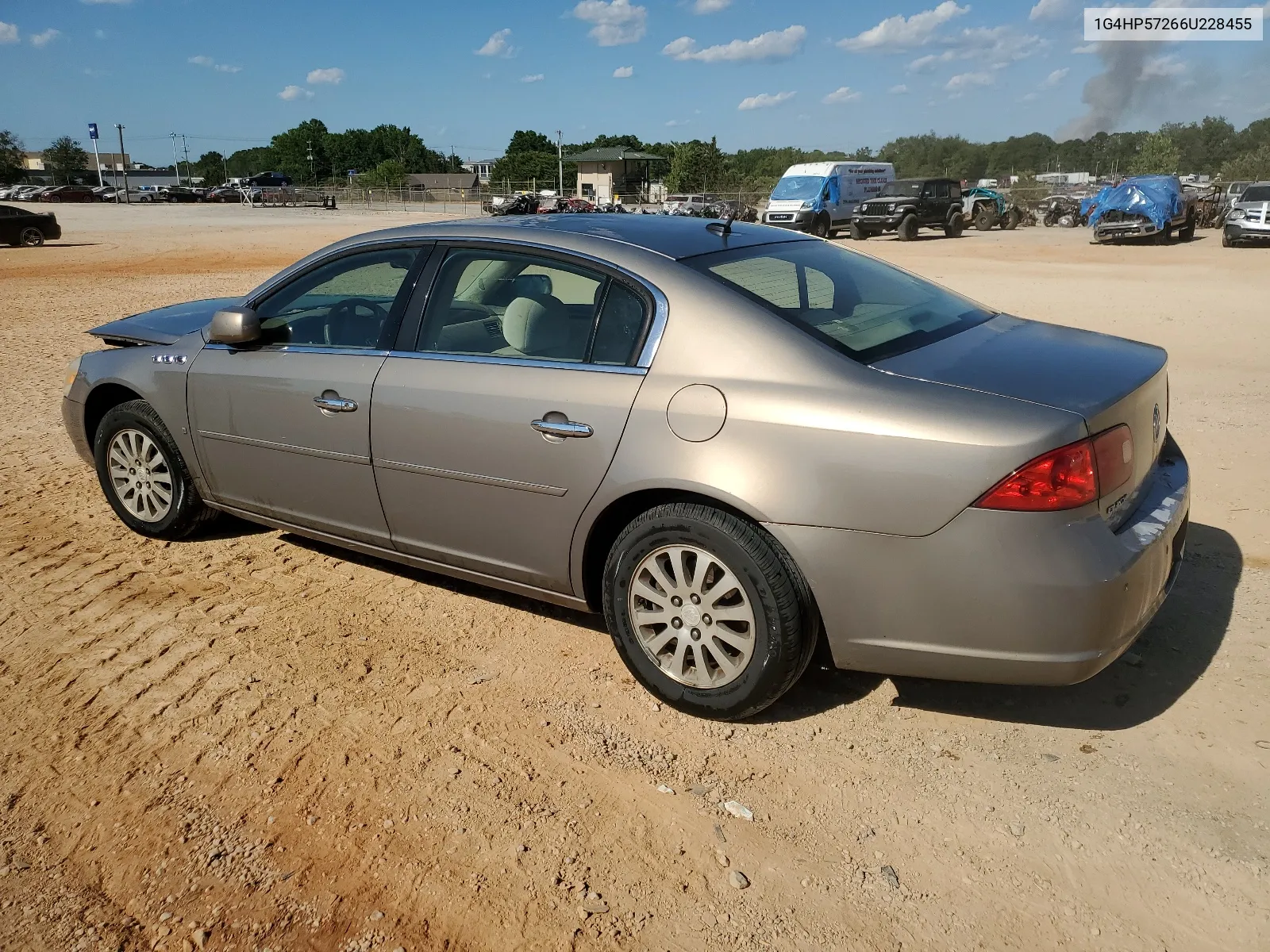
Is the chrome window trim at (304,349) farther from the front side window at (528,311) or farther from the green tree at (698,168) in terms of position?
the green tree at (698,168)

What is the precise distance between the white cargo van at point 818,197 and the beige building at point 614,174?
2787cm

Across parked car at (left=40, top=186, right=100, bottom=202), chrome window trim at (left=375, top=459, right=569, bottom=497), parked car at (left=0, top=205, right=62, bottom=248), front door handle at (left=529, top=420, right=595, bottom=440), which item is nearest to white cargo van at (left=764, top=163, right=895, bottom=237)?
parked car at (left=0, top=205, right=62, bottom=248)

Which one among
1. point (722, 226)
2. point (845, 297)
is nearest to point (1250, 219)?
point (722, 226)

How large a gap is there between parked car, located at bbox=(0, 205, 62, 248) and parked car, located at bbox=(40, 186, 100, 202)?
161 ft

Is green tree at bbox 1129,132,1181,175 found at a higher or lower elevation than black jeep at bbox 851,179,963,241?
higher

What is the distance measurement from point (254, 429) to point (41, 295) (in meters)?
14.8

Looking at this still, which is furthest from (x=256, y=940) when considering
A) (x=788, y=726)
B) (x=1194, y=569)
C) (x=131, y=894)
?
(x=1194, y=569)

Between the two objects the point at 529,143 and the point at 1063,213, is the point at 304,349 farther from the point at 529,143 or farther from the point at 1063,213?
the point at 529,143

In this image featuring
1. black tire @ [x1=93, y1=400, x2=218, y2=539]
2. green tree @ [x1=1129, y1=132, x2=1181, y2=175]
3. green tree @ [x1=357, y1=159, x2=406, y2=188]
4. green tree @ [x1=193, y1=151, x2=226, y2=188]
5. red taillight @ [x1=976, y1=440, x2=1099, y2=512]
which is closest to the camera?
red taillight @ [x1=976, y1=440, x2=1099, y2=512]

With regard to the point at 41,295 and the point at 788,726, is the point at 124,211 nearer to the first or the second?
the point at 41,295

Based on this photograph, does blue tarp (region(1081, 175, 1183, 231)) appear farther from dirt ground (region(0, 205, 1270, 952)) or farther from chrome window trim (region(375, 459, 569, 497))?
chrome window trim (region(375, 459, 569, 497))

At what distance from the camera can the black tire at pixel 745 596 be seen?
9.94 feet

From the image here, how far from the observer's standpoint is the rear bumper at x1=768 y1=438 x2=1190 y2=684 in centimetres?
272

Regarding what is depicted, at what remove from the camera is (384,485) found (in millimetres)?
3906
